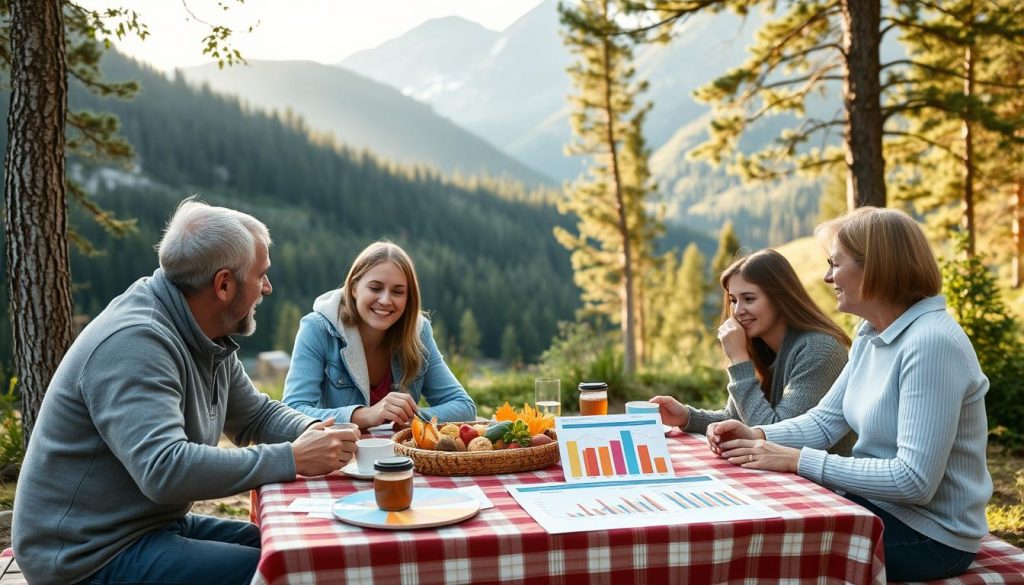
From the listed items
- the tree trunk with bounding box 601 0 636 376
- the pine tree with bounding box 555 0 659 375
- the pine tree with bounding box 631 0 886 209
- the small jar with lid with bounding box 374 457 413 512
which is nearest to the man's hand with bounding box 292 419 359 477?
the small jar with lid with bounding box 374 457 413 512

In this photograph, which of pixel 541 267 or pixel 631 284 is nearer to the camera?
pixel 631 284

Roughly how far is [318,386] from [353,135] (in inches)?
7092

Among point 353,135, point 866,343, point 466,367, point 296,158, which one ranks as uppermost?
point 353,135

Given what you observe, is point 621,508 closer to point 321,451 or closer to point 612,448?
point 612,448

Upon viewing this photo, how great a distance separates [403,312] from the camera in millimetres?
4020

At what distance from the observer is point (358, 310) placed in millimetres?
3965

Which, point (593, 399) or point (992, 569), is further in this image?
point (593, 399)

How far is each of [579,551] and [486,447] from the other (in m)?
0.70

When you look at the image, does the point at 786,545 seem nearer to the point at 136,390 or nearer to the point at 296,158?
the point at 136,390

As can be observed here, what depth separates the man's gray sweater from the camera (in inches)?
88.3

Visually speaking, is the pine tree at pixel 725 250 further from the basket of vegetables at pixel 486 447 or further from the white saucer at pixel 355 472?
the white saucer at pixel 355 472

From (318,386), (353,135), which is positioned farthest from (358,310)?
(353,135)

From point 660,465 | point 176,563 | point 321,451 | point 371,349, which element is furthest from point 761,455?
point 371,349

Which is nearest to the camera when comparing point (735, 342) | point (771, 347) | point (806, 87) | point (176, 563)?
point (176, 563)
